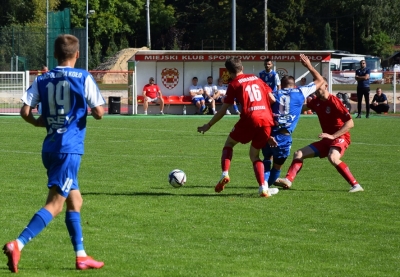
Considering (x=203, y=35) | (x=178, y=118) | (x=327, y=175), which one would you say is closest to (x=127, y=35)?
(x=203, y=35)

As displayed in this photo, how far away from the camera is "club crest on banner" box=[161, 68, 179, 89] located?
3328cm

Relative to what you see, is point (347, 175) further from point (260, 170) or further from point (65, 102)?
point (65, 102)

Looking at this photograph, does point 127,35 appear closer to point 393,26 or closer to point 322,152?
point 393,26

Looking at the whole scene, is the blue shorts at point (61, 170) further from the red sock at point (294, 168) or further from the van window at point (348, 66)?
the van window at point (348, 66)

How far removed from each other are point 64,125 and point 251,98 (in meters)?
4.20

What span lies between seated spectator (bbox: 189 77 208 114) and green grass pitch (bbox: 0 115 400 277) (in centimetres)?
1568

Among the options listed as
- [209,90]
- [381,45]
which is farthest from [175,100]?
[381,45]

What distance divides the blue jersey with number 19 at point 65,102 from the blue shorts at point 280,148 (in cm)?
503

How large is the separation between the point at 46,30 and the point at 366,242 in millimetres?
32696

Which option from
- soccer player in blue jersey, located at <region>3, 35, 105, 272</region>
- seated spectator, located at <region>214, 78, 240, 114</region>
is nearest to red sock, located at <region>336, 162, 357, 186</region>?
soccer player in blue jersey, located at <region>3, 35, 105, 272</region>

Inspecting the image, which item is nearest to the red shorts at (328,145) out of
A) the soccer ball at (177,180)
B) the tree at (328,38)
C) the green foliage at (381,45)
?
the soccer ball at (177,180)

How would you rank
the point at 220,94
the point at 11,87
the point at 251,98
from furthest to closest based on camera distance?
the point at 220,94 → the point at 11,87 → the point at 251,98

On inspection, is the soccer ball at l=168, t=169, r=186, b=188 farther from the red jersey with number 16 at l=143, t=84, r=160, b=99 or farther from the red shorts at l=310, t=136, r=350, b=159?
the red jersey with number 16 at l=143, t=84, r=160, b=99

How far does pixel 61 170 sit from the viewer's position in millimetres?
6344
